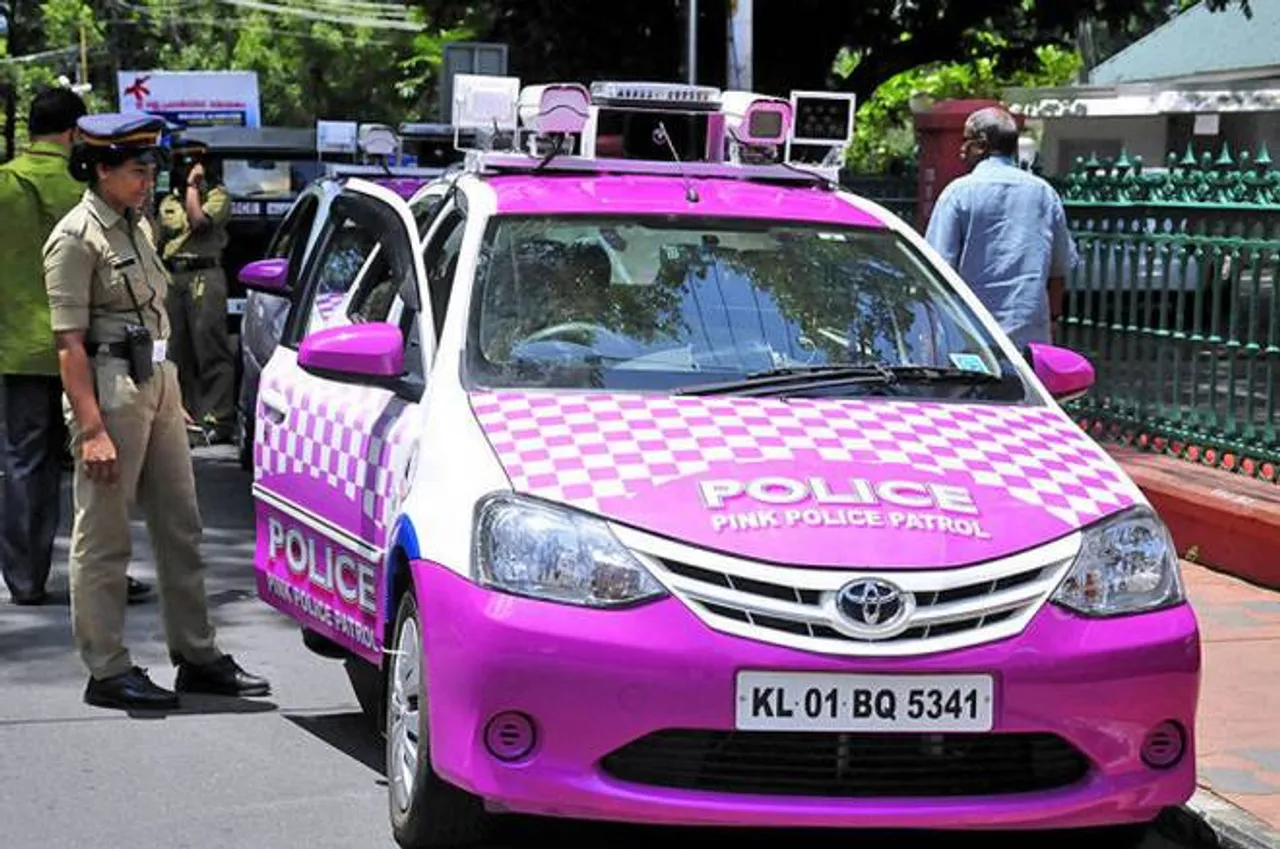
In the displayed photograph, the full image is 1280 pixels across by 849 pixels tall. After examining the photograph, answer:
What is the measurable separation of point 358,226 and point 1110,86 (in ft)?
79.0

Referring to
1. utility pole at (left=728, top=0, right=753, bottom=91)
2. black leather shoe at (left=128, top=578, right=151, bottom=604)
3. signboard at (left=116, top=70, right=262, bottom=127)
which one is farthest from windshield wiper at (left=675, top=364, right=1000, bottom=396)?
signboard at (left=116, top=70, right=262, bottom=127)

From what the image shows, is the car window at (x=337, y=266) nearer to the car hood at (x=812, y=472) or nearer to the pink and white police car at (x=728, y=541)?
the pink and white police car at (x=728, y=541)

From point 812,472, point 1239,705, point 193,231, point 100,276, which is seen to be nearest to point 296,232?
point 193,231

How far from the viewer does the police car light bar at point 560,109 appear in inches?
257

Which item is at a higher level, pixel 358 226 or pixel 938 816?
pixel 358 226

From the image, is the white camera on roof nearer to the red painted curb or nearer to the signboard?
the red painted curb

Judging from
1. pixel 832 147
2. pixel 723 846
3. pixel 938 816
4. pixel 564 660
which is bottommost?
pixel 723 846

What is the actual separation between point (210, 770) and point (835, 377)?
2.15m

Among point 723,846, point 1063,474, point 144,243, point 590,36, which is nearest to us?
point 1063,474

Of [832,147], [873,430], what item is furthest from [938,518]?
[832,147]

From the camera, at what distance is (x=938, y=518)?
4.70 meters

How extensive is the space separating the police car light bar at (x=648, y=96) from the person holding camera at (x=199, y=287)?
6119 mm

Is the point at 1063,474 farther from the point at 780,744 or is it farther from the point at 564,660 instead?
the point at 564,660

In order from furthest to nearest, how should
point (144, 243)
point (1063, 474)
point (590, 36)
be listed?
point (590, 36), point (144, 243), point (1063, 474)
